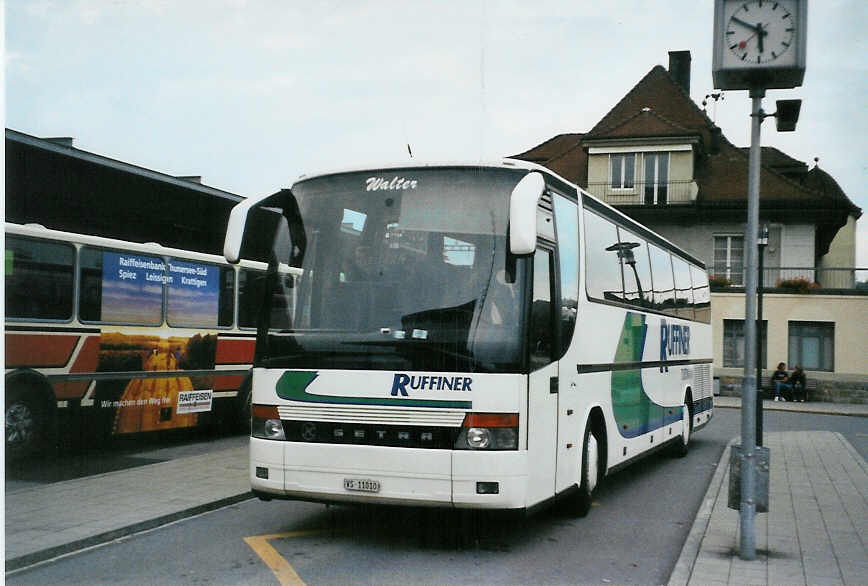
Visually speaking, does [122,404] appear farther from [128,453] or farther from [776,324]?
[776,324]

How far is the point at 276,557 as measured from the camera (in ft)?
23.6

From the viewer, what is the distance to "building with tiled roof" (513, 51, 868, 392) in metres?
36.3

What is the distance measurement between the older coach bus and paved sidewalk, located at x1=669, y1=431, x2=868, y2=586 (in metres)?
5.59

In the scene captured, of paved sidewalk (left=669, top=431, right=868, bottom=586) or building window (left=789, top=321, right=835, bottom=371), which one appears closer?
paved sidewalk (left=669, top=431, right=868, bottom=586)

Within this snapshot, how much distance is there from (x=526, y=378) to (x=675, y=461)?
27.1 feet

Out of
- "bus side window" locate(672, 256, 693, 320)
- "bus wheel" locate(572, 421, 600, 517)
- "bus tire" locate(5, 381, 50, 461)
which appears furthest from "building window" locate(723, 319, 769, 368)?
"bus tire" locate(5, 381, 50, 461)

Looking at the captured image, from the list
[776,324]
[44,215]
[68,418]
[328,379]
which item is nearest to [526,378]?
[328,379]

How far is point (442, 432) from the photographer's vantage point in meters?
7.11

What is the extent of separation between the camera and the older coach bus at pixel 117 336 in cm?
1152

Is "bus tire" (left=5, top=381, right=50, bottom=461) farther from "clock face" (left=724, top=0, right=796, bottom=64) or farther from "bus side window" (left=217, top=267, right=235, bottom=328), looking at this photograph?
"clock face" (left=724, top=0, right=796, bottom=64)

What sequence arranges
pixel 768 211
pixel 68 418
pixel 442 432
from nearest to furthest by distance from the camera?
pixel 442 432, pixel 68 418, pixel 768 211

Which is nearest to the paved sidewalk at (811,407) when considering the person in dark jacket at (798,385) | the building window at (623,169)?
the person in dark jacket at (798,385)

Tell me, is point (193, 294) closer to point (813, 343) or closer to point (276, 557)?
point (276, 557)

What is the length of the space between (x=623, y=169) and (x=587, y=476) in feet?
108
